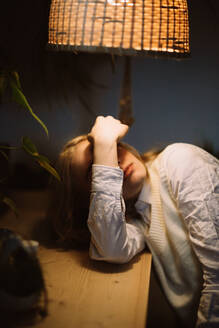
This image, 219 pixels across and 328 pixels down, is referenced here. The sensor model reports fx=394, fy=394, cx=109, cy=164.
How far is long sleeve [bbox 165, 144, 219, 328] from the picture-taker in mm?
1316

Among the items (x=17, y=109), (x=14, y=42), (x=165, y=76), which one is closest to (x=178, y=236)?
(x=165, y=76)

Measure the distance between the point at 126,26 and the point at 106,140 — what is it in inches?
21.6

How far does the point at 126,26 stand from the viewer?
959mm

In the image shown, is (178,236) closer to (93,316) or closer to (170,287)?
(170,287)

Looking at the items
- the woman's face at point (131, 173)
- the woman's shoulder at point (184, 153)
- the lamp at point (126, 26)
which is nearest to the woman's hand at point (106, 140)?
the woman's face at point (131, 173)

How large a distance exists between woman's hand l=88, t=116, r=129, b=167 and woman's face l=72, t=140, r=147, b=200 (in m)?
0.07

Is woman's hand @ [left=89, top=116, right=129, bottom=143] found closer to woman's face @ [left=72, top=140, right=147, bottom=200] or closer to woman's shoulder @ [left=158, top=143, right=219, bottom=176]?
woman's face @ [left=72, top=140, right=147, bottom=200]

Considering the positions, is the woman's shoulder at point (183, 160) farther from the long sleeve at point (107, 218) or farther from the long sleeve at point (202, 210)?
the long sleeve at point (107, 218)

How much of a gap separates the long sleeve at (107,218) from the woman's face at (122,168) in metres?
0.14

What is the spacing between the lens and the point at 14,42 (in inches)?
76.5

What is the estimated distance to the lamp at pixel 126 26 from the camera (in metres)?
0.96

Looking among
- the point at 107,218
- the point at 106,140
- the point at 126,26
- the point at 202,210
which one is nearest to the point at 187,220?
the point at 202,210

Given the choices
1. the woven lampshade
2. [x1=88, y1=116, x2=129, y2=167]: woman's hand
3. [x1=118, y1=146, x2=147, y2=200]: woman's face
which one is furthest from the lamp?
[x1=118, y1=146, x2=147, y2=200]: woman's face

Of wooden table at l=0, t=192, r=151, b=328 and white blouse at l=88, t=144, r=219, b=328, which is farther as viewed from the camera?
white blouse at l=88, t=144, r=219, b=328
